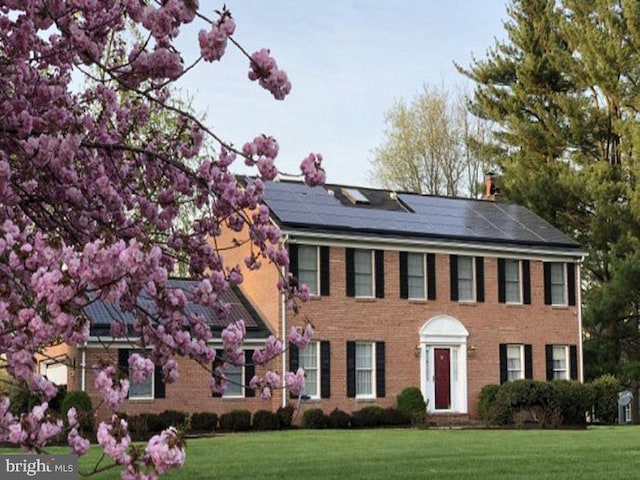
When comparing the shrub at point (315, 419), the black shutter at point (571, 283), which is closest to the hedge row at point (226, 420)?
the shrub at point (315, 419)

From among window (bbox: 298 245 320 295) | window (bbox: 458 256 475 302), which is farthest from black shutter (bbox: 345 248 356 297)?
window (bbox: 458 256 475 302)

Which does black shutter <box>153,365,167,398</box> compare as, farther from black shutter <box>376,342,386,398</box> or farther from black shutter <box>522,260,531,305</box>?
black shutter <box>522,260,531,305</box>

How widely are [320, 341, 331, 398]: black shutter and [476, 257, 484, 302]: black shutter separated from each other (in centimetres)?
519

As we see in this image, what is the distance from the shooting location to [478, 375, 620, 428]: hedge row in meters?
26.8

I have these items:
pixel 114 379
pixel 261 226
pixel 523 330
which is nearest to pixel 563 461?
pixel 261 226

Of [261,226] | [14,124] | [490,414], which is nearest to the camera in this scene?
[14,124]

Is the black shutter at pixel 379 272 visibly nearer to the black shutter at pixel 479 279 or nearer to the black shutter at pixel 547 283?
the black shutter at pixel 479 279

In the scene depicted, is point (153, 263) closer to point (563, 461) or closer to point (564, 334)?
point (563, 461)

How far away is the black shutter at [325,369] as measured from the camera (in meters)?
26.8

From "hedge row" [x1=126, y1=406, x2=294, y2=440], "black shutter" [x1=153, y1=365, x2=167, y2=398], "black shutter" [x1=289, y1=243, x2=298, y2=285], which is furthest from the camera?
"black shutter" [x1=289, y1=243, x2=298, y2=285]

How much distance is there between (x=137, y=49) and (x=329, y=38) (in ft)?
45.8

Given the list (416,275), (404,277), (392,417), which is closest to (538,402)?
(392,417)

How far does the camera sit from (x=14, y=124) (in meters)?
5.35

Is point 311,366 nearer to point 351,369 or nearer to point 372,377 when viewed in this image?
point 351,369
